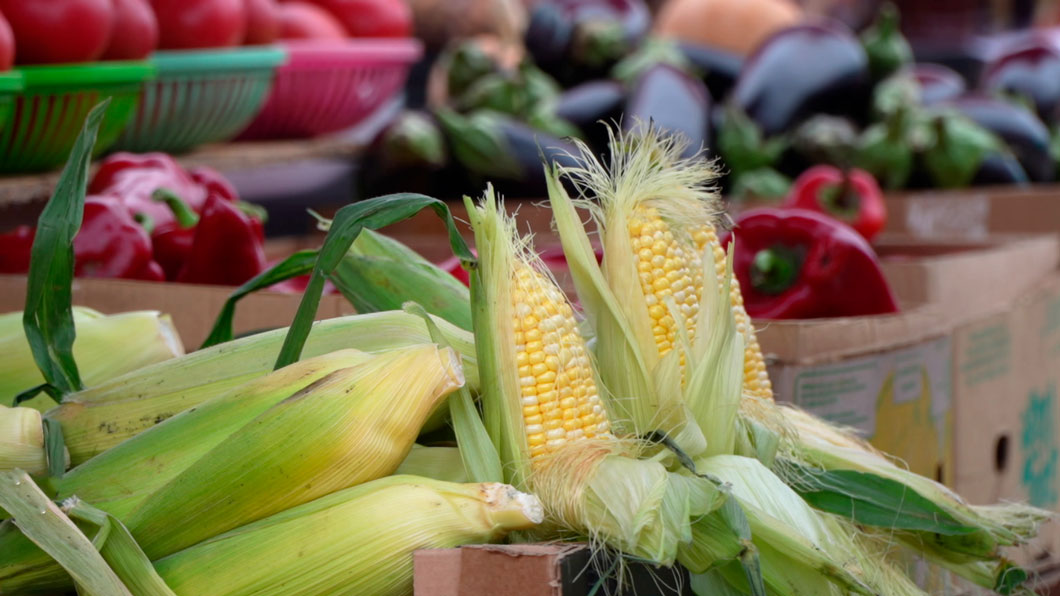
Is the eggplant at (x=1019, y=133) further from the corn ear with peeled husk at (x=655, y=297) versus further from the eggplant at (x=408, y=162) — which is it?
the corn ear with peeled husk at (x=655, y=297)

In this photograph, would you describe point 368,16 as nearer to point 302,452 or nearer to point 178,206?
point 178,206

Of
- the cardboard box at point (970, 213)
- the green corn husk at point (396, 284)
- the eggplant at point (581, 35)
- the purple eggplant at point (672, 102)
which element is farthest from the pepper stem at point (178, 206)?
the eggplant at point (581, 35)

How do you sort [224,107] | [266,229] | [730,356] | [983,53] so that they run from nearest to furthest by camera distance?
[730,356], [224,107], [266,229], [983,53]

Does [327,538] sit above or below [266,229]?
above

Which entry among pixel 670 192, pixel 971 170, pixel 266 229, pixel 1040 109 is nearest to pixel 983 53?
pixel 1040 109

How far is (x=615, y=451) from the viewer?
0.82 m

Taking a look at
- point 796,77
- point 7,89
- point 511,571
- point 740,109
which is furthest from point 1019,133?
point 511,571

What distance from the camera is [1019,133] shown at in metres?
2.73

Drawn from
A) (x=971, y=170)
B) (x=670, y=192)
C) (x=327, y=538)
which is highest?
(x=670, y=192)

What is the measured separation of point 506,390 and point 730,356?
16 cm

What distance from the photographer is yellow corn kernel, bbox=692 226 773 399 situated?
3.23ft

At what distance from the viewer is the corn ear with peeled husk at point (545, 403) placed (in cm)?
79

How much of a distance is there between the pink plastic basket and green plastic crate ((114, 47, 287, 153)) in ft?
0.67

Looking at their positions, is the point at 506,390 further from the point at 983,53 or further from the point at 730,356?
the point at 983,53
